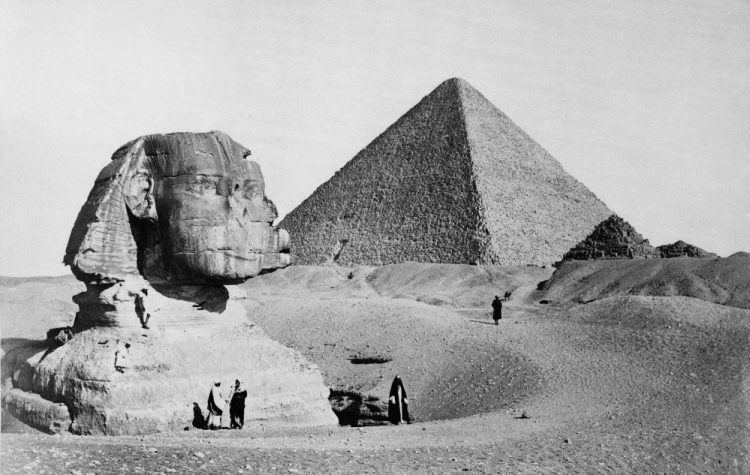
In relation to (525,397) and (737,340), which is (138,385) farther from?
(737,340)

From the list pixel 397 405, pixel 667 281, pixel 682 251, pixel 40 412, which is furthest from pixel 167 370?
pixel 682 251

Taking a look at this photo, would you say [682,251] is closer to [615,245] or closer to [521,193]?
[615,245]

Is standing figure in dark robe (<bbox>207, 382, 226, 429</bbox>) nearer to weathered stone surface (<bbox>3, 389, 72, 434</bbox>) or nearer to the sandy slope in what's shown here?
the sandy slope

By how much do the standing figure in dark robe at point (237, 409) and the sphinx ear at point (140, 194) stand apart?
183cm

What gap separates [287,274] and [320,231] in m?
41.1

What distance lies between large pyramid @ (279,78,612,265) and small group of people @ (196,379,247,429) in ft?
181

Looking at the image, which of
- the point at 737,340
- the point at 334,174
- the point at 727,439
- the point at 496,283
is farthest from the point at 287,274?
the point at 334,174

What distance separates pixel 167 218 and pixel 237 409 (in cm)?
190

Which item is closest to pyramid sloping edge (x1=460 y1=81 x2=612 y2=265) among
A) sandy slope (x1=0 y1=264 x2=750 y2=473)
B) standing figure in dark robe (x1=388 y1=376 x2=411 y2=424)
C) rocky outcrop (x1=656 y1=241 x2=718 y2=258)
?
rocky outcrop (x1=656 y1=241 x2=718 y2=258)

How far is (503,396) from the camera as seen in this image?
8.99m

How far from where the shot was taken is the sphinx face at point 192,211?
23.4 feet

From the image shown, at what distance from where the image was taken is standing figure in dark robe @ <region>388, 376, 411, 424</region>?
861cm

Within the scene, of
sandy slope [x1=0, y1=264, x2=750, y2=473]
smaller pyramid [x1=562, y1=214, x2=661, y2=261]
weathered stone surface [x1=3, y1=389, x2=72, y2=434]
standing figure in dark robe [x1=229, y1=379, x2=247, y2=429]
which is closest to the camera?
sandy slope [x1=0, y1=264, x2=750, y2=473]

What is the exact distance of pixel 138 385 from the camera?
6699 mm
